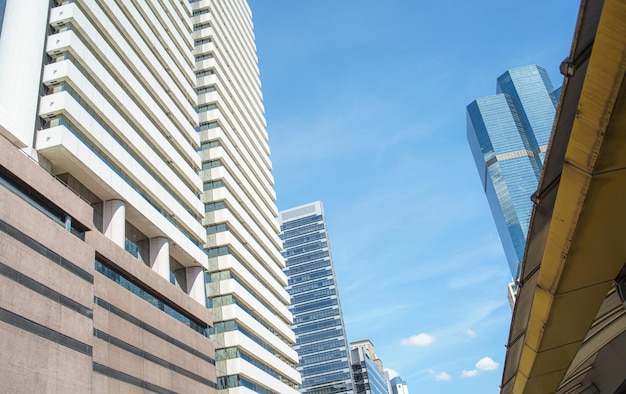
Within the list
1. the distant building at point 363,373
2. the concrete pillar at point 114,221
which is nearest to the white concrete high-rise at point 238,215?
the concrete pillar at point 114,221

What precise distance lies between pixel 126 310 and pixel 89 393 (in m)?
7.69

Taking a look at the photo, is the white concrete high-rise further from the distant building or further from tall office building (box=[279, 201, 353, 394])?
the distant building

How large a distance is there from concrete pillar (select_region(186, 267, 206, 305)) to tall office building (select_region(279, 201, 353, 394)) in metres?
104

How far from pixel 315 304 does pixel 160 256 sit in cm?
12097

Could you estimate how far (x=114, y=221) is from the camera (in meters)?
39.1

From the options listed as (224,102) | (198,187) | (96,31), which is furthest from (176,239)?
(224,102)

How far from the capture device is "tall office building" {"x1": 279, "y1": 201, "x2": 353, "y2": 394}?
495 feet

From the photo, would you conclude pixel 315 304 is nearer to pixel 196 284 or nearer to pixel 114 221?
pixel 196 284

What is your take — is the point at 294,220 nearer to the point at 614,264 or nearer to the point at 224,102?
the point at 224,102

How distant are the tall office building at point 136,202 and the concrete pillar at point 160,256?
110 mm

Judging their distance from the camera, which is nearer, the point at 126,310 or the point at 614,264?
the point at 614,264

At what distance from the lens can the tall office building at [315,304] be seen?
495 ft

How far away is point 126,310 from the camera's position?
3419 centimetres

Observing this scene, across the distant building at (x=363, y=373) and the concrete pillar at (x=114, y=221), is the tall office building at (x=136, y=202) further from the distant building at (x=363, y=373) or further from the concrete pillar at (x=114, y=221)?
the distant building at (x=363, y=373)
